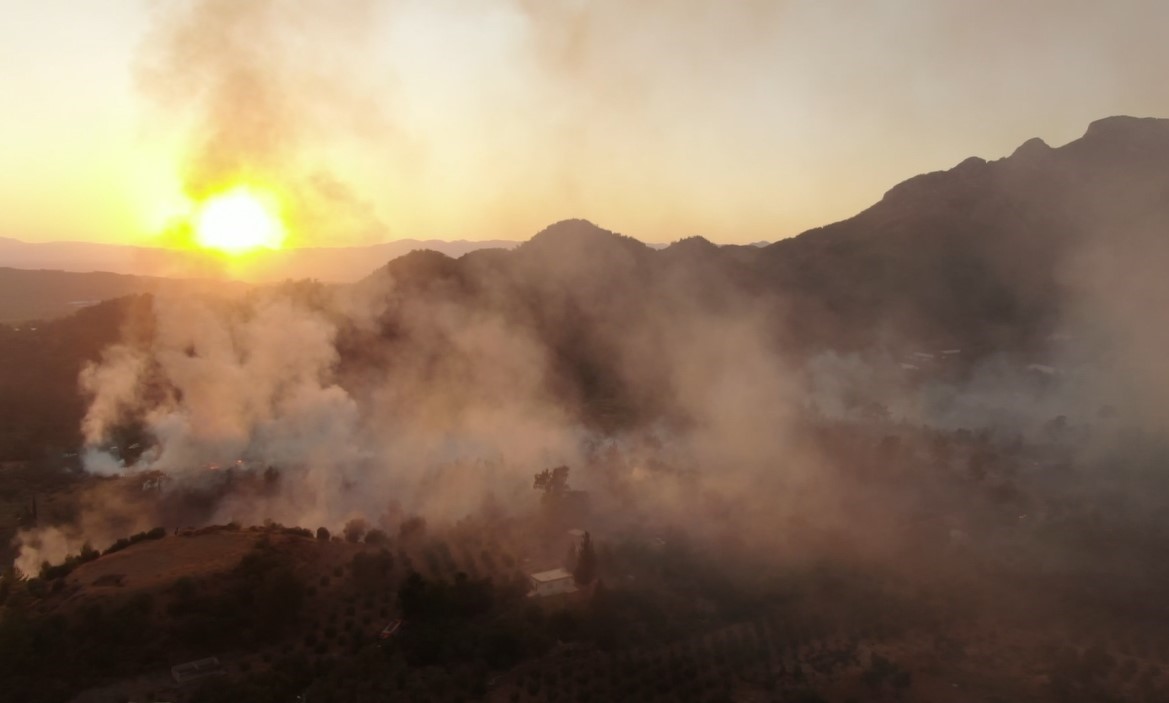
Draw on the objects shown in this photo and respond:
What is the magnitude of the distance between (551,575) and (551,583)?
0.49m

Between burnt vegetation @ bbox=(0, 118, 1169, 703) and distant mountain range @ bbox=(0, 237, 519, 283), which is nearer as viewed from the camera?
burnt vegetation @ bbox=(0, 118, 1169, 703)

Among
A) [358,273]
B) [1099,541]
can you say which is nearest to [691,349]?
[1099,541]

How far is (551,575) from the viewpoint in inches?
→ 859

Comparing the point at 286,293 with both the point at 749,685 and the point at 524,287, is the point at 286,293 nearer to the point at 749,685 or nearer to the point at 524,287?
the point at 524,287

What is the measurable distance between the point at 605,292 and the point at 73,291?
63.0 meters

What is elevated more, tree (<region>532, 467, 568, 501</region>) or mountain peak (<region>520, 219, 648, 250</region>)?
mountain peak (<region>520, 219, 648, 250</region>)

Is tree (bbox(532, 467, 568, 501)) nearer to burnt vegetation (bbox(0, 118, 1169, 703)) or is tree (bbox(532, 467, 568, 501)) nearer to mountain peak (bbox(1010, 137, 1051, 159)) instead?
burnt vegetation (bbox(0, 118, 1169, 703))

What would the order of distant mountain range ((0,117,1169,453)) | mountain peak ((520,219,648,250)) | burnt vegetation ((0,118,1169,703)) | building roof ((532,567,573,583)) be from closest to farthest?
burnt vegetation ((0,118,1169,703)) → building roof ((532,567,573,583)) → distant mountain range ((0,117,1169,453)) → mountain peak ((520,219,648,250))

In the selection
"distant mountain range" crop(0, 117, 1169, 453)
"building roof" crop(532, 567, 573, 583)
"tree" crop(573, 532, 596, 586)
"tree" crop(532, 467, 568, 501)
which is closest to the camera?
"building roof" crop(532, 567, 573, 583)

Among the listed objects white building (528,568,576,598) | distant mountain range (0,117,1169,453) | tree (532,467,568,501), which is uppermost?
distant mountain range (0,117,1169,453)

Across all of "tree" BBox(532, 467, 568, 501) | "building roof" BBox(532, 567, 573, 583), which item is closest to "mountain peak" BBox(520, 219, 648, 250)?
"tree" BBox(532, 467, 568, 501)

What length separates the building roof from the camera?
2149 cm

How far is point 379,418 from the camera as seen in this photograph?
3481cm

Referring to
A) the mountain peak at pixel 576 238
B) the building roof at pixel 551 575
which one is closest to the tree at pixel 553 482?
the building roof at pixel 551 575
